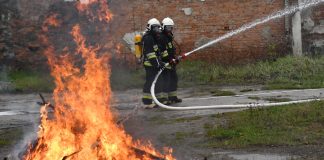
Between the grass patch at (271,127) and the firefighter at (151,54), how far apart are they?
1909mm

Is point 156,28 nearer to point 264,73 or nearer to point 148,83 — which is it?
point 148,83

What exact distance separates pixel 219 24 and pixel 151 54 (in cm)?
577

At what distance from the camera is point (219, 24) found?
1566 centimetres

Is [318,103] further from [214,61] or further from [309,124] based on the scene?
[214,61]

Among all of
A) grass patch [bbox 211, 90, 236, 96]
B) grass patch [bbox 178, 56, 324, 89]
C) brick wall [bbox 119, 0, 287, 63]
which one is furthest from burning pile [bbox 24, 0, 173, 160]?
brick wall [bbox 119, 0, 287, 63]

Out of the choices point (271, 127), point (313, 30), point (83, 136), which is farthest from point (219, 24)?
point (83, 136)

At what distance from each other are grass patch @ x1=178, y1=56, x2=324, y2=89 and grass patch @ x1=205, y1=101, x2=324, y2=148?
396 cm

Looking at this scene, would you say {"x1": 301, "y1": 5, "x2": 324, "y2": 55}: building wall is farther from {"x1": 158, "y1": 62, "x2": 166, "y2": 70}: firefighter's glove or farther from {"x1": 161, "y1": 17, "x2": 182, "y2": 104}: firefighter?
{"x1": 158, "y1": 62, "x2": 166, "y2": 70}: firefighter's glove

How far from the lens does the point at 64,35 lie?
15.0 metres

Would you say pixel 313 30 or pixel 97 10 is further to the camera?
pixel 97 10

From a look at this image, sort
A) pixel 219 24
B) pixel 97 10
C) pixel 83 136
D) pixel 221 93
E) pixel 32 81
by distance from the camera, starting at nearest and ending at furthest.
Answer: pixel 83 136
pixel 221 93
pixel 32 81
pixel 219 24
pixel 97 10

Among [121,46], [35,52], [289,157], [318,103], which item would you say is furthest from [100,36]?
[289,157]

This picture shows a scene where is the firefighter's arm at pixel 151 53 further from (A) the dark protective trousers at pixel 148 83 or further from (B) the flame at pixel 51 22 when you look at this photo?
(B) the flame at pixel 51 22

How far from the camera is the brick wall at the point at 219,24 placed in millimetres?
15625
